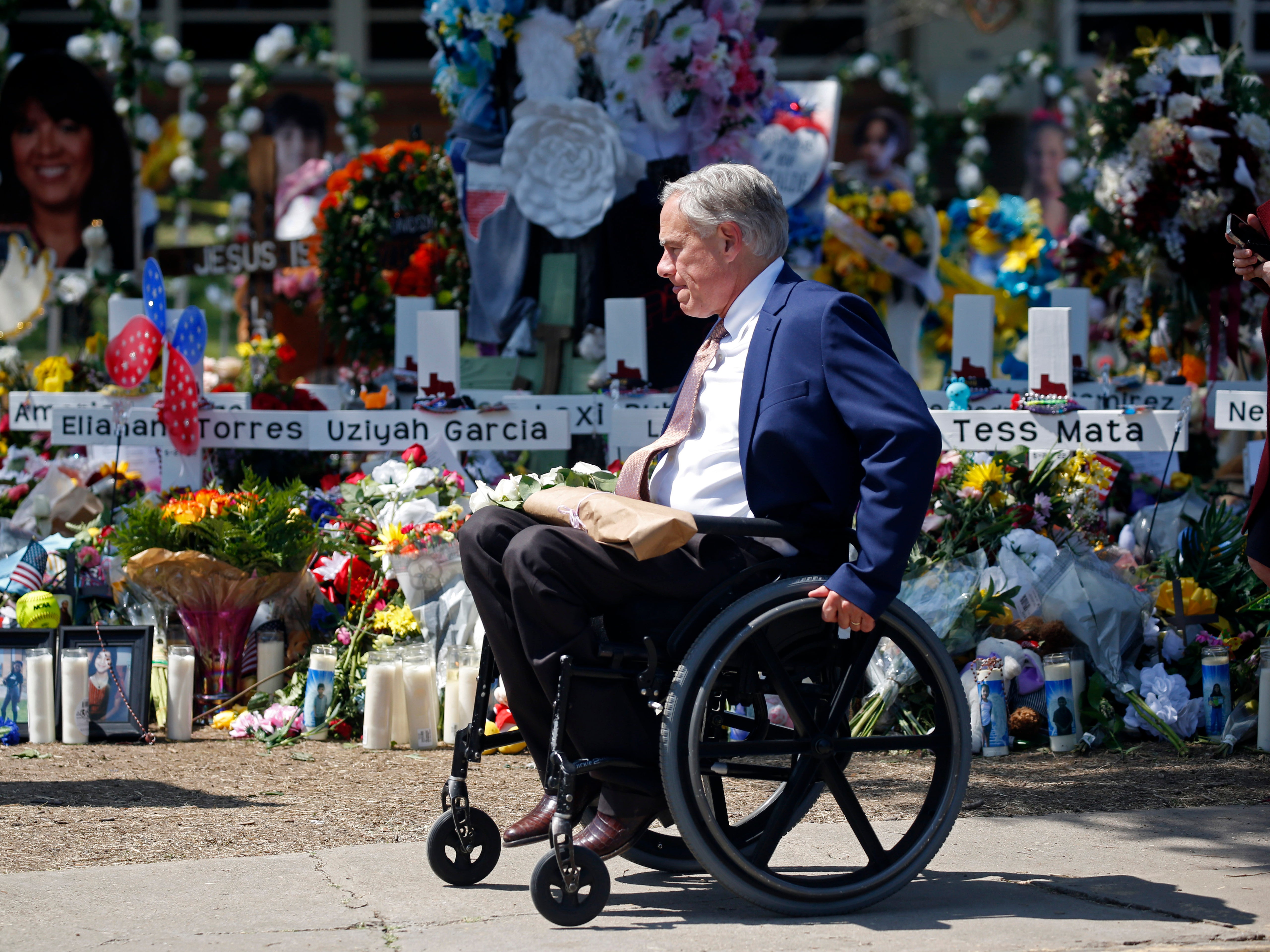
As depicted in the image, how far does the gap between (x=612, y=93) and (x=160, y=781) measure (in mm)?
3857

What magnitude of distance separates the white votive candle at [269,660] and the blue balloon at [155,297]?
123 centimetres

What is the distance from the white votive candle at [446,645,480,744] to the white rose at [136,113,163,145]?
703 centimetres

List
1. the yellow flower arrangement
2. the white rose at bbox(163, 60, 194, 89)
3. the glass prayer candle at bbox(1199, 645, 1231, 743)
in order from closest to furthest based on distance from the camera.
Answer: the glass prayer candle at bbox(1199, 645, 1231, 743) < the yellow flower arrangement < the white rose at bbox(163, 60, 194, 89)

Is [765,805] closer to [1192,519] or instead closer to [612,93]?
[1192,519]

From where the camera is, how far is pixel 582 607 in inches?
106

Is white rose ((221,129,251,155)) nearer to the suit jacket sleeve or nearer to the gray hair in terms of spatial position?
the gray hair

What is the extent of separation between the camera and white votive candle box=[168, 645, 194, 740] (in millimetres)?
4512

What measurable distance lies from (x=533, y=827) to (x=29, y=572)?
9.21 ft

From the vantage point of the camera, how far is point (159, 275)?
5.14 metres

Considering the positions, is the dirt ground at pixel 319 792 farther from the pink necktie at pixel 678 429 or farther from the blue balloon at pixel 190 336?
the blue balloon at pixel 190 336

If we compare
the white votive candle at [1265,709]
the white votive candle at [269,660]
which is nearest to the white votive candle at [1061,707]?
the white votive candle at [1265,709]

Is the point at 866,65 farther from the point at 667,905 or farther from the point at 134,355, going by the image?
the point at 667,905

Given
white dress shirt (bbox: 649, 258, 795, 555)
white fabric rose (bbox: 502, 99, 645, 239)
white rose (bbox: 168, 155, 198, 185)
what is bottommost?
white dress shirt (bbox: 649, 258, 795, 555)

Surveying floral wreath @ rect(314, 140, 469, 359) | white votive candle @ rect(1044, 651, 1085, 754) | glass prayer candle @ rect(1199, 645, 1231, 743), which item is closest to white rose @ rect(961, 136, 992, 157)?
floral wreath @ rect(314, 140, 469, 359)
